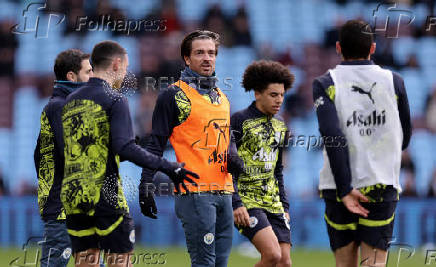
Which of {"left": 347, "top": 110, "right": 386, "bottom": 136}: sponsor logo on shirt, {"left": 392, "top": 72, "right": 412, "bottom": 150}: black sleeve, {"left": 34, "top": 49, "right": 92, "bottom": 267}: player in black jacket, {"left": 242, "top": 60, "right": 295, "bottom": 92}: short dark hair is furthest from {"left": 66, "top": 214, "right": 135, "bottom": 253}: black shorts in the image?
{"left": 242, "top": 60, "right": 295, "bottom": 92}: short dark hair

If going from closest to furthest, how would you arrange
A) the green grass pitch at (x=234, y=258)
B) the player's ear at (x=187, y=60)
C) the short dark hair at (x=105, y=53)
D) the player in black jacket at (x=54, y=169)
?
the short dark hair at (x=105, y=53)
the player's ear at (x=187, y=60)
the player in black jacket at (x=54, y=169)
the green grass pitch at (x=234, y=258)

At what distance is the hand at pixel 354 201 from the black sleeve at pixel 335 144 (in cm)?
3

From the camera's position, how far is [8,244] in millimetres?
14367

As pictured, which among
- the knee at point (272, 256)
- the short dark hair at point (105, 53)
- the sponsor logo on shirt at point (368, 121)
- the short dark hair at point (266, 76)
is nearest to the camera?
the sponsor logo on shirt at point (368, 121)

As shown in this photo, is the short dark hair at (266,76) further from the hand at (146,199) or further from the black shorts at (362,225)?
the black shorts at (362,225)

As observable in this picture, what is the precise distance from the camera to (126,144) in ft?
18.8

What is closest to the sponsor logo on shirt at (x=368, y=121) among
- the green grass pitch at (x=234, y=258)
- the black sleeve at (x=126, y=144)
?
the black sleeve at (x=126, y=144)

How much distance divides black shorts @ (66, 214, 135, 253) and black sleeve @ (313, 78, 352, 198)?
1595 millimetres

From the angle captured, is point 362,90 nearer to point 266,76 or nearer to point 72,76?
point 266,76

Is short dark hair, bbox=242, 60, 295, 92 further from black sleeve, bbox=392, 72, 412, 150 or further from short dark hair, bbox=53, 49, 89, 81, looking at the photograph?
black sleeve, bbox=392, 72, 412, 150

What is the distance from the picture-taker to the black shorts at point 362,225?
5.81 m

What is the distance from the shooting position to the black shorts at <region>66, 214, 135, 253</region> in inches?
234

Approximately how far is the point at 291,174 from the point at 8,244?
223 inches

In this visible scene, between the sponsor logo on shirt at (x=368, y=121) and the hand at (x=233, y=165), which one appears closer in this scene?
the sponsor logo on shirt at (x=368, y=121)
